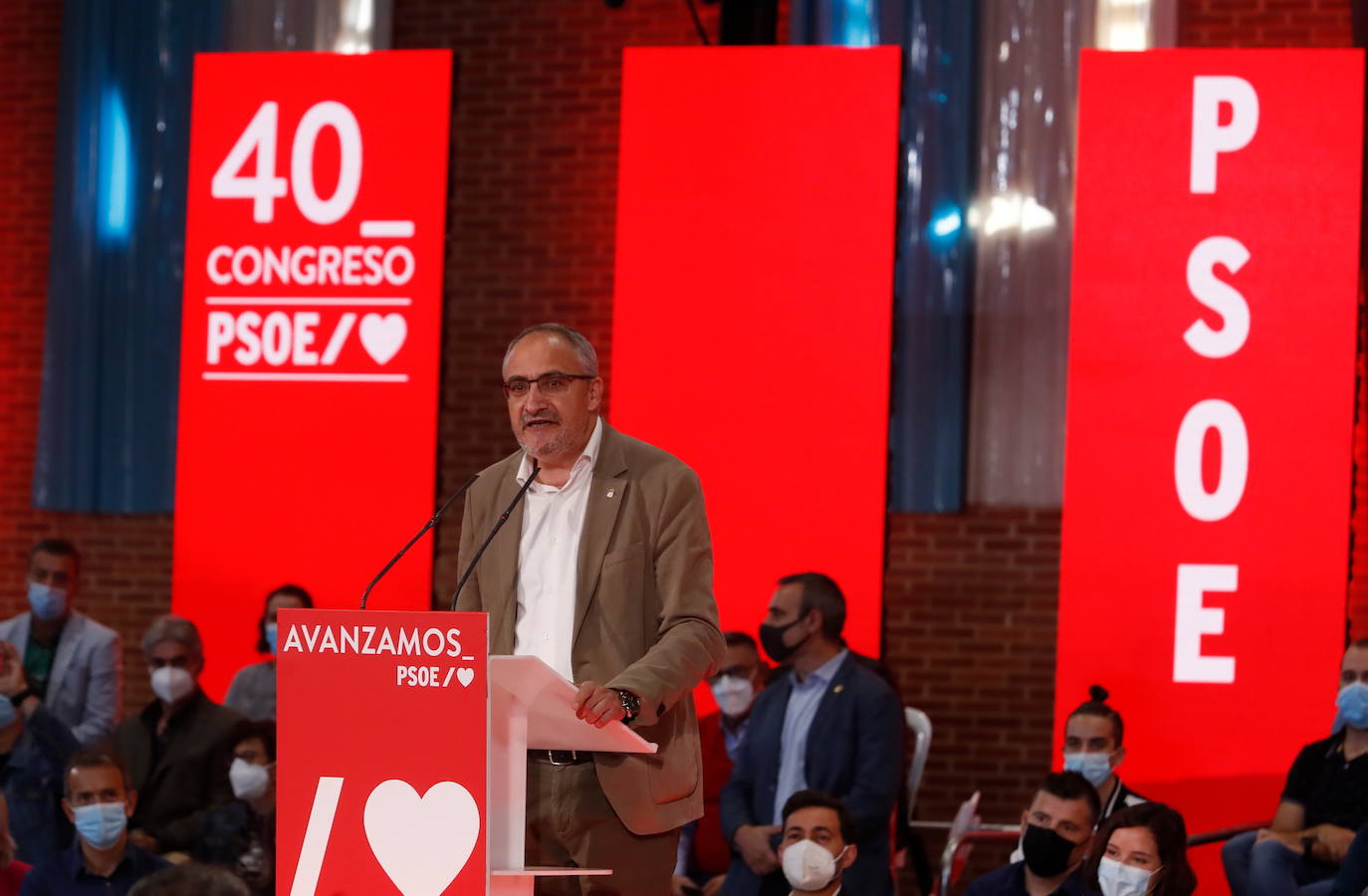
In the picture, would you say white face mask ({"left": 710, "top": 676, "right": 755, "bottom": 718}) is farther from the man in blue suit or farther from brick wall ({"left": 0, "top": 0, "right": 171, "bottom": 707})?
brick wall ({"left": 0, "top": 0, "right": 171, "bottom": 707})

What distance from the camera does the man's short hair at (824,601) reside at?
4863 mm

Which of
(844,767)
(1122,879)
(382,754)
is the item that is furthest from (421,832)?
(844,767)

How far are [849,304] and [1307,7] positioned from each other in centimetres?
292

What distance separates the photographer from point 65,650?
5.68 m

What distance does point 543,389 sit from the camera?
2.53m

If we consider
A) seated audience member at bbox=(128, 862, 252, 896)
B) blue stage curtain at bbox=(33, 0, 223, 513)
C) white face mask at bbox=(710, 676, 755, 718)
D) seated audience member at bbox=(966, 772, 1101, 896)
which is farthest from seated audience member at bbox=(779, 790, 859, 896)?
blue stage curtain at bbox=(33, 0, 223, 513)

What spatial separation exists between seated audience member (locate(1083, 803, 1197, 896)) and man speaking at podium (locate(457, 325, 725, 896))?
1.67 meters

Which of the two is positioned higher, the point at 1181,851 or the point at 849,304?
the point at 849,304

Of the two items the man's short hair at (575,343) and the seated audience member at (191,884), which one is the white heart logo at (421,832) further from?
the man's short hair at (575,343)

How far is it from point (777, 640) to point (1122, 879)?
1.25 meters

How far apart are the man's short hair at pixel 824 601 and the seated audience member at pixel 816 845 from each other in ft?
1.94

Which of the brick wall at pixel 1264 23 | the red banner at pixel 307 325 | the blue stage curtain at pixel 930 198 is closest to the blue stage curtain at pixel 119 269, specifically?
the red banner at pixel 307 325

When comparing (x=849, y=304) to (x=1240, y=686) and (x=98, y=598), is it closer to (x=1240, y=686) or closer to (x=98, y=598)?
(x=1240, y=686)

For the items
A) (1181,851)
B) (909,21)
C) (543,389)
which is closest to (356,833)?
(543,389)
